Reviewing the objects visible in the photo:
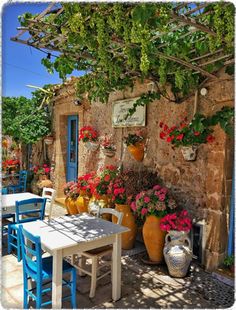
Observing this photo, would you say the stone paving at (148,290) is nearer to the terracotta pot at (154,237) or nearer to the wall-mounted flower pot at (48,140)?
the terracotta pot at (154,237)

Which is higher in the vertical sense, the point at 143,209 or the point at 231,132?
the point at 231,132

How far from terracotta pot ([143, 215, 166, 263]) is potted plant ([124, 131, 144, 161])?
125 cm

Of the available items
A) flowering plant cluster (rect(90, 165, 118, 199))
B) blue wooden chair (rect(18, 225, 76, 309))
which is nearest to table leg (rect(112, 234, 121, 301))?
blue wooden chair (rect(18, 225, 76, 309))

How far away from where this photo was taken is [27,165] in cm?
888

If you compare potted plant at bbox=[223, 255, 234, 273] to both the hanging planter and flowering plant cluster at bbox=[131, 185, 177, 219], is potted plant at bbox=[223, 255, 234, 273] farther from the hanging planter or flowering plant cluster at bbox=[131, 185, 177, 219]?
the hanging planter

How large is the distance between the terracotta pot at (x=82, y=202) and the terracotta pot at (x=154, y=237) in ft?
5.87

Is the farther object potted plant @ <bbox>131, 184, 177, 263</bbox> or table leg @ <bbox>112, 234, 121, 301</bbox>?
potted plant @ <bbox>131, 184, 177, 263</bbox>

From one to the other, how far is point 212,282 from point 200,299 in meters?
0.45

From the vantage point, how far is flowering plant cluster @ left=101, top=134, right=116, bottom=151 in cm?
→ 537

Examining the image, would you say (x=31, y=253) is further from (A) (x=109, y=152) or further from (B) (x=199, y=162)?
(A) (x=109, y=152)

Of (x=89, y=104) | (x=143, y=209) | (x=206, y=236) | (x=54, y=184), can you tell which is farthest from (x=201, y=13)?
(x=54, y=184)

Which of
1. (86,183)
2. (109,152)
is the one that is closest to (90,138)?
(109,152)

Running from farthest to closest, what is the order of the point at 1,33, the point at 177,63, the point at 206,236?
the point at 206,236, the point at 177,63, the point at 1,33

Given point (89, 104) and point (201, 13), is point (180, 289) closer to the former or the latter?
point (201, 13)
